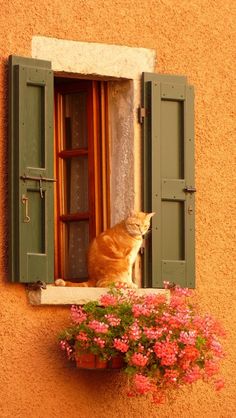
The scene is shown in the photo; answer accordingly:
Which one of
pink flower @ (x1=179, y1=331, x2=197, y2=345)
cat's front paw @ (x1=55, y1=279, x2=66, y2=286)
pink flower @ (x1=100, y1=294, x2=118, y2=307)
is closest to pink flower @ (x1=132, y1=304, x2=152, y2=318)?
pink flower @ (x1=100, y1=294, x2=118, y2=307)

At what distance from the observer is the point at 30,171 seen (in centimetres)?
1114

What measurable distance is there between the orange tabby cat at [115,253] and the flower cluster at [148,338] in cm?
29

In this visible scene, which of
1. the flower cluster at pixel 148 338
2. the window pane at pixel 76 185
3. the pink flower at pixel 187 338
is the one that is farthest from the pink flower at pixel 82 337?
the window pane at pixel 76 185

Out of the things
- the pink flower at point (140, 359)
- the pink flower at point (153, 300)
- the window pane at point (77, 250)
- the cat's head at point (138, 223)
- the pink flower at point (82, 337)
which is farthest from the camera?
the window pane at point (77, 250)

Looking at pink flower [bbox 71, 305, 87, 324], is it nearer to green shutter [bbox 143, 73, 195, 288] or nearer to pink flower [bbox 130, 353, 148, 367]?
pink flower [bbox 130, 353, 148, 367]

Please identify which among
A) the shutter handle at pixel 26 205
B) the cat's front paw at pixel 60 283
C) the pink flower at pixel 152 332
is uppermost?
the shutter handle at pixel 26 205

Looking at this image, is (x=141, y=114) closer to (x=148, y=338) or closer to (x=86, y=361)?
(x=148, y=338)

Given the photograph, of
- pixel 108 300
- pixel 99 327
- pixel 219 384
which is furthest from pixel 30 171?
pixel 219 384

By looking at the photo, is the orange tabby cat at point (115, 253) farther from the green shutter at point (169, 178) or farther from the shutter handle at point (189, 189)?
the shutter handle at point (189, 189)

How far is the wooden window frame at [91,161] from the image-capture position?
1187 cm

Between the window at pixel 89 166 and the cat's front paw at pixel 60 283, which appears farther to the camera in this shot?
the cat's front paw at pixel 60 283

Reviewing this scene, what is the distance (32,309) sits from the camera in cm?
1120

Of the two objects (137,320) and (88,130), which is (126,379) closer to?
(137,320)

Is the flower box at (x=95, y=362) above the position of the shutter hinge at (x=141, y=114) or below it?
below
